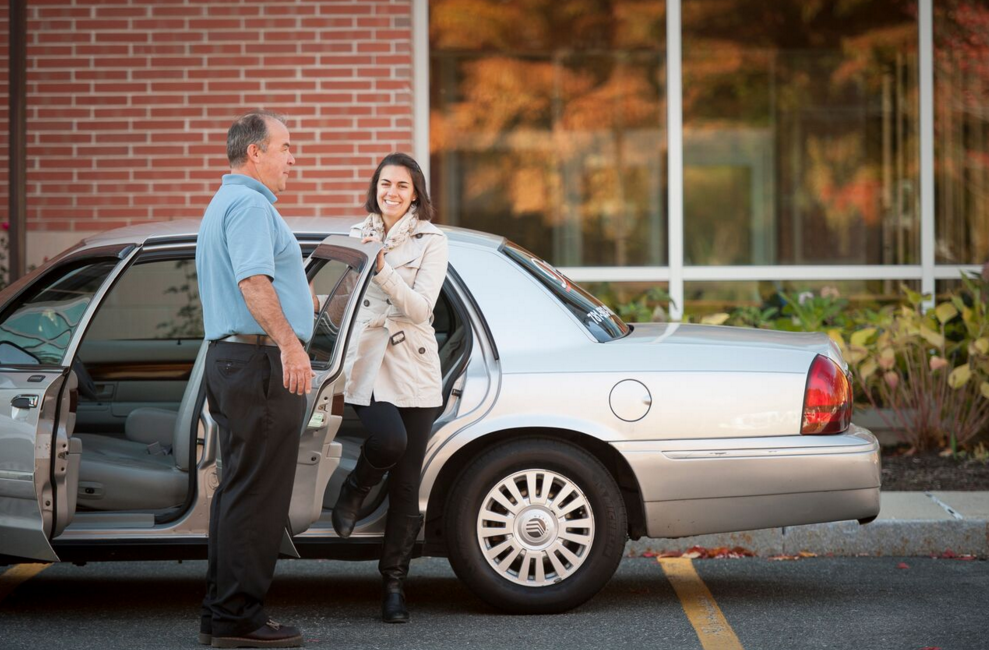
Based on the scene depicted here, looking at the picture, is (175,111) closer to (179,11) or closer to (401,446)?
(179,11)

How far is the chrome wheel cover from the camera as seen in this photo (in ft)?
17.0

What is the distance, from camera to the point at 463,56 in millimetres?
10500

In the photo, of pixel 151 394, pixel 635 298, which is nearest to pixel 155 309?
pixel 151 394

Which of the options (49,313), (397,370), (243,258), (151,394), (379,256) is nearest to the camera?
(243,258)

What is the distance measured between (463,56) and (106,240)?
18.2ft

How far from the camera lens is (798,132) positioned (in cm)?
1089

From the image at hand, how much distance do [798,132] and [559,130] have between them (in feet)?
6.26

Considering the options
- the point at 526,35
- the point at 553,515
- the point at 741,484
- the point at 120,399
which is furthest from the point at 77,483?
the point at 526,35

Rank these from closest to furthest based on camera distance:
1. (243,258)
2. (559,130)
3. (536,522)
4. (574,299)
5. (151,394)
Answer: (243,258) → (536,522) → (574,299) → (151,394) → (559,130)

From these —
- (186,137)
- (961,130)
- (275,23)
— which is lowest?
(186,137)

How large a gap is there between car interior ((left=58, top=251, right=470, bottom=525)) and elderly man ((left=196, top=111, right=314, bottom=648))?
0.41 meters

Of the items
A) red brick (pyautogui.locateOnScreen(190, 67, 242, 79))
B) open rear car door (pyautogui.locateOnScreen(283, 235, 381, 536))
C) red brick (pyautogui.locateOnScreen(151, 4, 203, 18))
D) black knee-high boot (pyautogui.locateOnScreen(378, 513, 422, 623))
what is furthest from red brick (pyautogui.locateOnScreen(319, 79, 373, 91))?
black knee-high boot (pyautogui.locateOnScreen(378, 513, 422, 623))

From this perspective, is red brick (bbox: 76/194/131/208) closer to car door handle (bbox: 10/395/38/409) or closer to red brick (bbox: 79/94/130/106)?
red brick (bbox: 79/94/130/106)

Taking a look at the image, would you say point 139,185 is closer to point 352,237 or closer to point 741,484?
point 352,237
